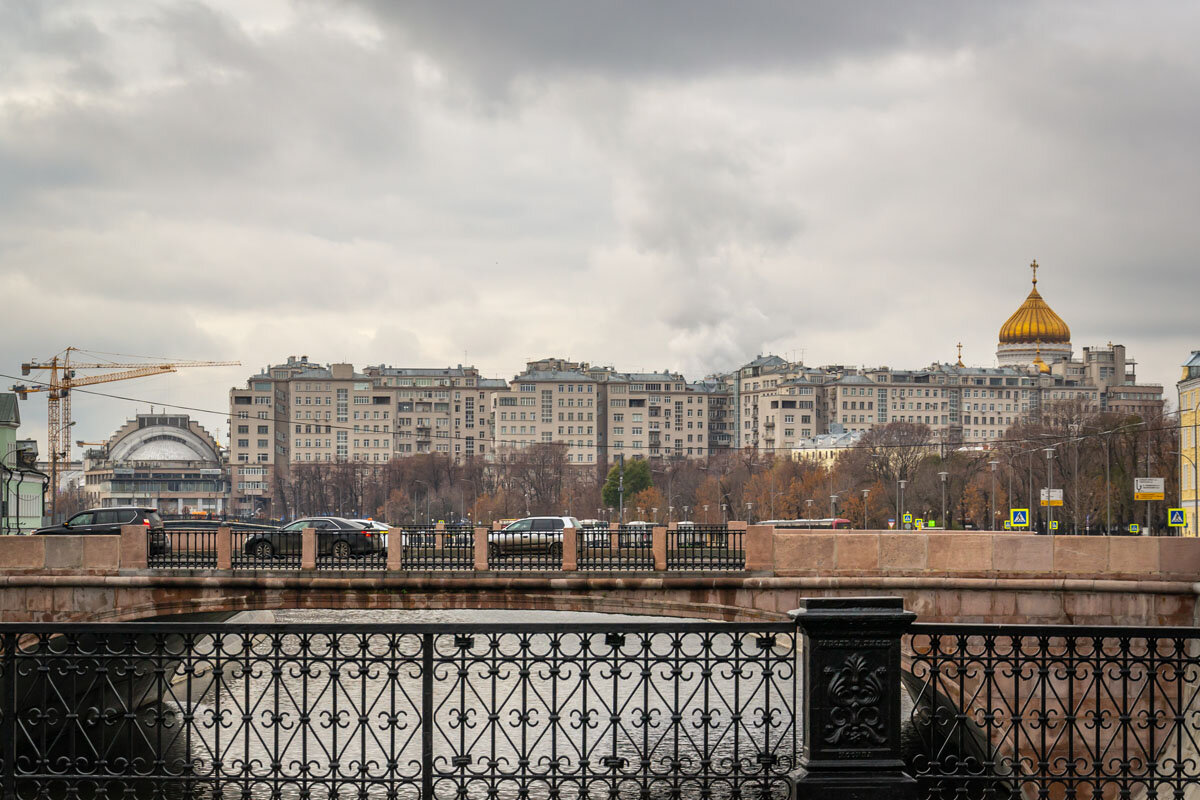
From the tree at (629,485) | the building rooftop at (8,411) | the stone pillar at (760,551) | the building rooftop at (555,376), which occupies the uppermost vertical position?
the building rooftop at (555,376)

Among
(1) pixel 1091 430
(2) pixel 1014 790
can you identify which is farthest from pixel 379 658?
(1) pixel 1091 430

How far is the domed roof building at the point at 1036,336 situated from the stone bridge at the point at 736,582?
514ft

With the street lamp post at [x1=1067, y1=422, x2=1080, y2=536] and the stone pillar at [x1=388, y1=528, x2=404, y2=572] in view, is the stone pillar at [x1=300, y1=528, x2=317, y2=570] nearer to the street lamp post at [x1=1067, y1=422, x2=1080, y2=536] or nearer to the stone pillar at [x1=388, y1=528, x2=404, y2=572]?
the stone pillar at [x1=388, y1=528, x2=404, y2=572]

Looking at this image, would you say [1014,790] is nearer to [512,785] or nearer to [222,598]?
[512,785]

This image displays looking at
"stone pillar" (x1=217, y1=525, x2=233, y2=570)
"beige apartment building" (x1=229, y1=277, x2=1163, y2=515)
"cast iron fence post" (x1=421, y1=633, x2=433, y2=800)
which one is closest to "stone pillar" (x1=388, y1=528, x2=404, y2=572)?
"stone pillar" (x1=217, y1=525, x2=233, y2=570)

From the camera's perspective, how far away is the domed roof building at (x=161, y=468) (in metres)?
176

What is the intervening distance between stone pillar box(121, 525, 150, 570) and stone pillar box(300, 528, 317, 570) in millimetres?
2902

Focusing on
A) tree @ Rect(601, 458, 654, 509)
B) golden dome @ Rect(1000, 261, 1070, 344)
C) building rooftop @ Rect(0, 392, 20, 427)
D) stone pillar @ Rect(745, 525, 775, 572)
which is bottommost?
tree @ Rect(601, 458, 654, 509)

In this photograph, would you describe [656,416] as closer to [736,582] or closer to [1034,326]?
[1034,326]

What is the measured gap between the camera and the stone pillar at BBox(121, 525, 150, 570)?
2423 centimetres

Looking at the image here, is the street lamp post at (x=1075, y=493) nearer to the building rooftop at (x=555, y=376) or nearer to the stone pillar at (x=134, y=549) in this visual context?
the stone pillar at (x=134, y=549)

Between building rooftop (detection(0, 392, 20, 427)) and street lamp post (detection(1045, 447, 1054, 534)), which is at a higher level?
building rooftop (detection(0, 392, 20, 427))

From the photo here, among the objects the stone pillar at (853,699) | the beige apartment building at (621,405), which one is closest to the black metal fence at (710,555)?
the stone pillar at (853,699)

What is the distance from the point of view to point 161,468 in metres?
182
